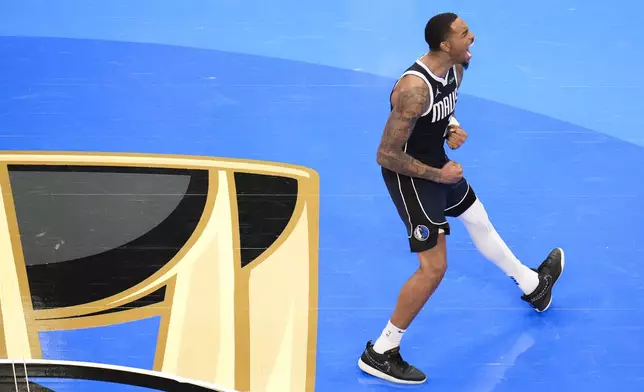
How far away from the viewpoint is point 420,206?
170 inches

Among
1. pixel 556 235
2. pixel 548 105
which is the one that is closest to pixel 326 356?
pixel 556 235

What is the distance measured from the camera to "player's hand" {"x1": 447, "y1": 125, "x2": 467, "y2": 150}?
4328 mm

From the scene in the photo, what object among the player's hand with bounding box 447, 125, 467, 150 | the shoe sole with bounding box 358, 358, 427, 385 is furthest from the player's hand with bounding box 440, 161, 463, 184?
the shoe sole with bounding box 358, 358, 427, 385

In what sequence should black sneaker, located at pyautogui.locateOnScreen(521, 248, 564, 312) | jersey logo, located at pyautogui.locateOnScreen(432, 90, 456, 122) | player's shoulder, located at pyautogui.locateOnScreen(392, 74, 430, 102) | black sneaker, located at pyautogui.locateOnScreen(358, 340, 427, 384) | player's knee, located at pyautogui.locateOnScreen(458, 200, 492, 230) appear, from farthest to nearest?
1. black sneaker, located at pyautogui.locateOnScreen(521, 248, 564, 312)
2. player's knee, located at pyautogui.locateOnScreen(458, 200, 492, 230)
3. black sneaker, located at pyautogui.locateOnScreen(358, 340, 427, 384)
4. jersey logo, located at pyautogui.locateOnScreen(432, 90, 456, 122)
5. player's shoulder, located at pyautogui.locateOnScreen(392, 74, 430, 102)

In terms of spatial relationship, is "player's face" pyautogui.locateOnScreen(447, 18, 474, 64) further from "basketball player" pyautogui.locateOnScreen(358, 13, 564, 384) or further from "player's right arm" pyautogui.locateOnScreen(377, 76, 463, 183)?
"player's right arm" pyautogui.locateOnScreen(377, 76, 463, 183)

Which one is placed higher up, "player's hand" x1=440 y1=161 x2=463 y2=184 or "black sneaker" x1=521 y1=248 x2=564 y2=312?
"player's hand" x1=440 y1=161 x2=463 y2=184

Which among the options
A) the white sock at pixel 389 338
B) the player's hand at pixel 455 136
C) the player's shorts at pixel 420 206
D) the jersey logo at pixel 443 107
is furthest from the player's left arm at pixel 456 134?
the white sock at pixel 389 338

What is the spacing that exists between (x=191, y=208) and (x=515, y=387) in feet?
6.75

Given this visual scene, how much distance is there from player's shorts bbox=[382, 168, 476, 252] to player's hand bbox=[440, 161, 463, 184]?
0.31 ft

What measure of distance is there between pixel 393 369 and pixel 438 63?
144cm

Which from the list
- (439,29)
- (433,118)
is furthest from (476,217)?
(439,29)

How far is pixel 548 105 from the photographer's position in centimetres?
626

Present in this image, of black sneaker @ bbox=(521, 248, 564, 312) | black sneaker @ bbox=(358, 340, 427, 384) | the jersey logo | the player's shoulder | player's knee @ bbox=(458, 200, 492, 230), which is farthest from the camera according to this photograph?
black sneaker @ bbox=(521, 248, 564, 312)

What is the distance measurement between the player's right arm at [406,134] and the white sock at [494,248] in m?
0.44
